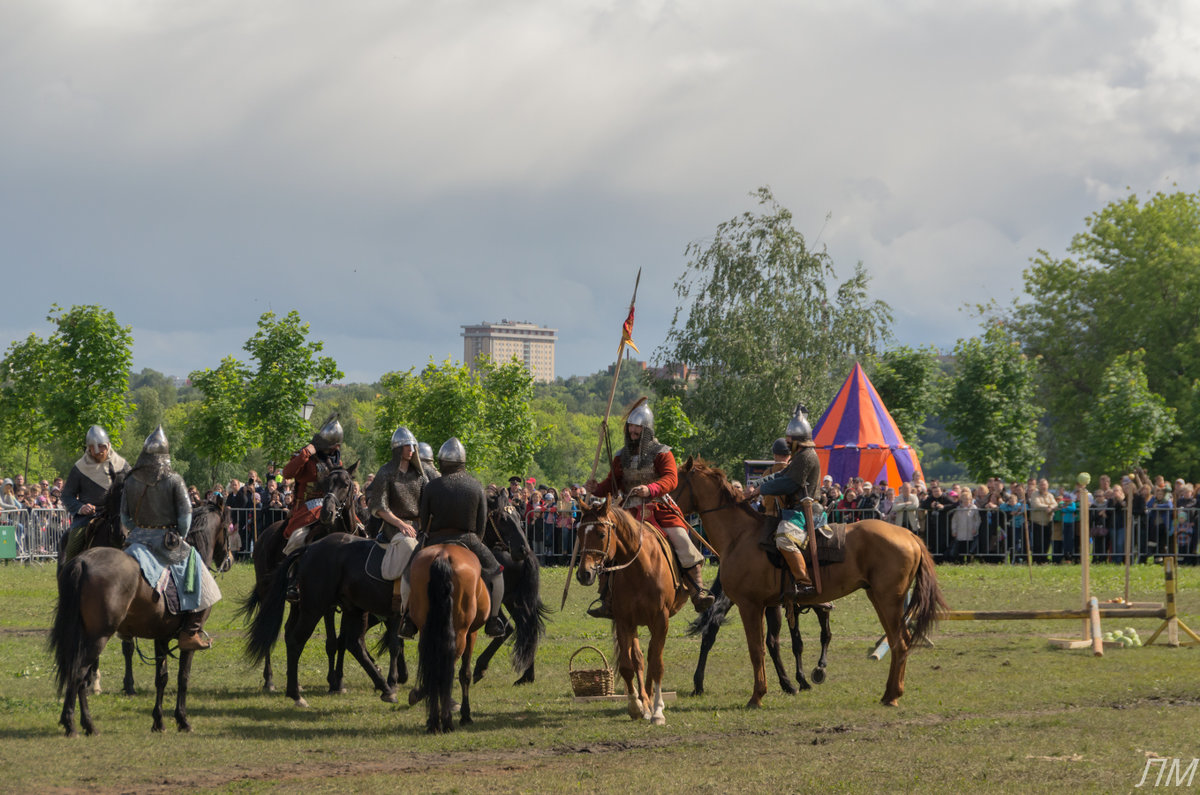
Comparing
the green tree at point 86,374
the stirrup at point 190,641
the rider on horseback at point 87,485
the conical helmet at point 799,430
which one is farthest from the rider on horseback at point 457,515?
the green tree at point 86,374

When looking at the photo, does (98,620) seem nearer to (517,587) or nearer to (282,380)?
(517,587)

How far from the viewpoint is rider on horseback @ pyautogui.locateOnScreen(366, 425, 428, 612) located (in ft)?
38.1

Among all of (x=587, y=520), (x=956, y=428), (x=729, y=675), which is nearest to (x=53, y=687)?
(x=587, y=520)

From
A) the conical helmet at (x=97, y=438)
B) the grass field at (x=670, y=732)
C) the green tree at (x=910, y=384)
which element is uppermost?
the green tree at (x=910, y=384)

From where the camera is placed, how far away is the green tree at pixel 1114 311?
51906 mm

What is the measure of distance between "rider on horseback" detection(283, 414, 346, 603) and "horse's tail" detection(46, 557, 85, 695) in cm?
340

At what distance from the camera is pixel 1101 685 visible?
39.9 feet

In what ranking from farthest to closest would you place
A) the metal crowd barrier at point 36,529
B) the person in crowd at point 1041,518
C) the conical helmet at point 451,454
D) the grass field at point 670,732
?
1. the metal crowd barrier at point 36,529
2. the person in crowd at point 1041,518
3. the conical helmet at point 451,454
4. the grass field at point 670,732

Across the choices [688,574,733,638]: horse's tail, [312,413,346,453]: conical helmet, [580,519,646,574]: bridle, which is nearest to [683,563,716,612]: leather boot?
[688,574,733,638]: horse's tail

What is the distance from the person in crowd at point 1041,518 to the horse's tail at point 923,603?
1571 centimetres

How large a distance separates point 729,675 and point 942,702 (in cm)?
258

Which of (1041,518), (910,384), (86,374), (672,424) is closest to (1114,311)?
(910,384)

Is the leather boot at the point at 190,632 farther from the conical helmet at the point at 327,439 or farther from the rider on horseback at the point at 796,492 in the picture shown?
the rider on horseback at the point at 796,492

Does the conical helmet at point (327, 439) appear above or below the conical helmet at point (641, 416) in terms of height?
below
